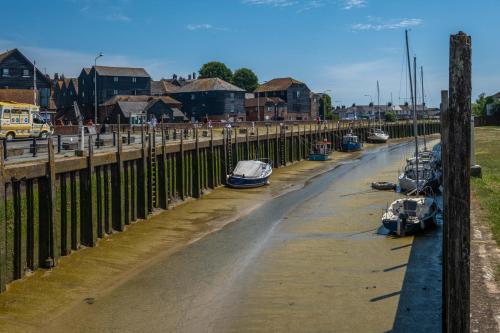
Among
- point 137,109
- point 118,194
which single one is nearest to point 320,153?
point 137,109

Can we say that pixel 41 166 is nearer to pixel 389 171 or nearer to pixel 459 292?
pixel 459 292

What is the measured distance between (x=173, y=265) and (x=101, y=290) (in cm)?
364

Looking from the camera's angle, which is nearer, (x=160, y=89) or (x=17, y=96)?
(x=17, y=96)

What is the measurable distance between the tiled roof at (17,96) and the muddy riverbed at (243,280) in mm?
47844

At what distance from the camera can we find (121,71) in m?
111

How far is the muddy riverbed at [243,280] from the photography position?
15.9m

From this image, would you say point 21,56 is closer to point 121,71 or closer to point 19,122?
point 121,71

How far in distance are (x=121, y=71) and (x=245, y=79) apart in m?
54.6

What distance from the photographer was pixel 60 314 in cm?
1675

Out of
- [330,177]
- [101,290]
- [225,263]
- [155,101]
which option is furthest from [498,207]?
[155,101]

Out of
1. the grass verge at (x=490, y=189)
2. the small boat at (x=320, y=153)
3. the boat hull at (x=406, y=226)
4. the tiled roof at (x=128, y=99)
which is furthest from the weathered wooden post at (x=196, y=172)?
the tiled roof at (x=128, y=99)

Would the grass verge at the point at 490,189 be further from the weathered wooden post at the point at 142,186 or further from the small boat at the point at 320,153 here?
the small boat at the point at 320,153

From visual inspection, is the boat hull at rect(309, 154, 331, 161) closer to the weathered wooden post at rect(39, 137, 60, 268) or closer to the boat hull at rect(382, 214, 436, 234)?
the boat hull at rect(382, 214, 436, 234)

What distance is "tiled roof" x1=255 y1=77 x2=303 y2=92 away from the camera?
13312 centimetres
